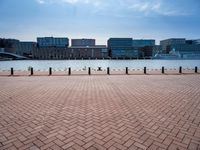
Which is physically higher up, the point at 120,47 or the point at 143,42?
the point at 143,42

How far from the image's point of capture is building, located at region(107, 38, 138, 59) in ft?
493

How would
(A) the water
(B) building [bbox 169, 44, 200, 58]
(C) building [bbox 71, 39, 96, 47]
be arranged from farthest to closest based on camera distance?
(C) building [bbox 71, 39, 96, 47]
(B) building [bbox 169, 44, 200, 58]
(A) the water

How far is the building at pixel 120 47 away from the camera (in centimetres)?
15025

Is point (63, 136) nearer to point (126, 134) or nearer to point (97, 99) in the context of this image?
point (126, 134)

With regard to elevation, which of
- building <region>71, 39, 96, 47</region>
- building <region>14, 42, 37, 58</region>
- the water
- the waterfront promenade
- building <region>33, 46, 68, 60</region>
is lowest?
the waterfront promenade

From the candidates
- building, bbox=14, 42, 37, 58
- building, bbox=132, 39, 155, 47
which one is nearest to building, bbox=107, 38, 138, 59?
building, bbox=132, 39, 155, 47

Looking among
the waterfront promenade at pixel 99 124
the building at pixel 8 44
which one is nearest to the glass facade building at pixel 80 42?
the building at pixel 8 44

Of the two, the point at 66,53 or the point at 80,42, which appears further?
the point at 80,42

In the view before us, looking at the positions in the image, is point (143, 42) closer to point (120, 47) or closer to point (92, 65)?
point (120, 47)

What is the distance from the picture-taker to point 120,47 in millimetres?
152375

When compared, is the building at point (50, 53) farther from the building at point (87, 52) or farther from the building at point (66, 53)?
the building at point (87, 52)

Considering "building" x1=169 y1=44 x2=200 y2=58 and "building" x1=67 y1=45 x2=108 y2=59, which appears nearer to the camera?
"building" x1=169 y1=44 x2=200 y2=58

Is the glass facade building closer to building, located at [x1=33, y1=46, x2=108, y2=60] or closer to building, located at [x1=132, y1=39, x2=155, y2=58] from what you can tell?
building, located at [x1=33, y1=46, x2=108, y2=60]

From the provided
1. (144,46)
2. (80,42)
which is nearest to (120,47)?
(144,46)
